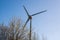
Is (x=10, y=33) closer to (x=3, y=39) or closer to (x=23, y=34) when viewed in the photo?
(x=23, y=34)

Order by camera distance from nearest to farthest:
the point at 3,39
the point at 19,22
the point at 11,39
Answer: the point at 11,39 → the point at 19,22 → the point at 3,39

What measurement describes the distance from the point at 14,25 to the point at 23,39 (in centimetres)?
400

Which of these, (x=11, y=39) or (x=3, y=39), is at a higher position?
(x=3, y=39)

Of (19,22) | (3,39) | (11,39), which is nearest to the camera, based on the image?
(11,39)

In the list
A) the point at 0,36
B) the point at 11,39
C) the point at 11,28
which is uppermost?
the point at 0,36

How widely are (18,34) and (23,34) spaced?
1416 millimetres

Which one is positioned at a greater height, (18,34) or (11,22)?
(11,22)

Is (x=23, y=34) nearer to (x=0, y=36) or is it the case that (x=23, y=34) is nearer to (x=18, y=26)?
(x=18, y=26)

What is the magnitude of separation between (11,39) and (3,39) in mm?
14256

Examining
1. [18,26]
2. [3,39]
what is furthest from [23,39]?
[3,39]

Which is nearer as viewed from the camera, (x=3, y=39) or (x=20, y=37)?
(x=20, y=37)

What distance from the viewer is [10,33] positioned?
36.2 m

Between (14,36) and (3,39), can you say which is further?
(3,39)

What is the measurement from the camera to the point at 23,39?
122ft
